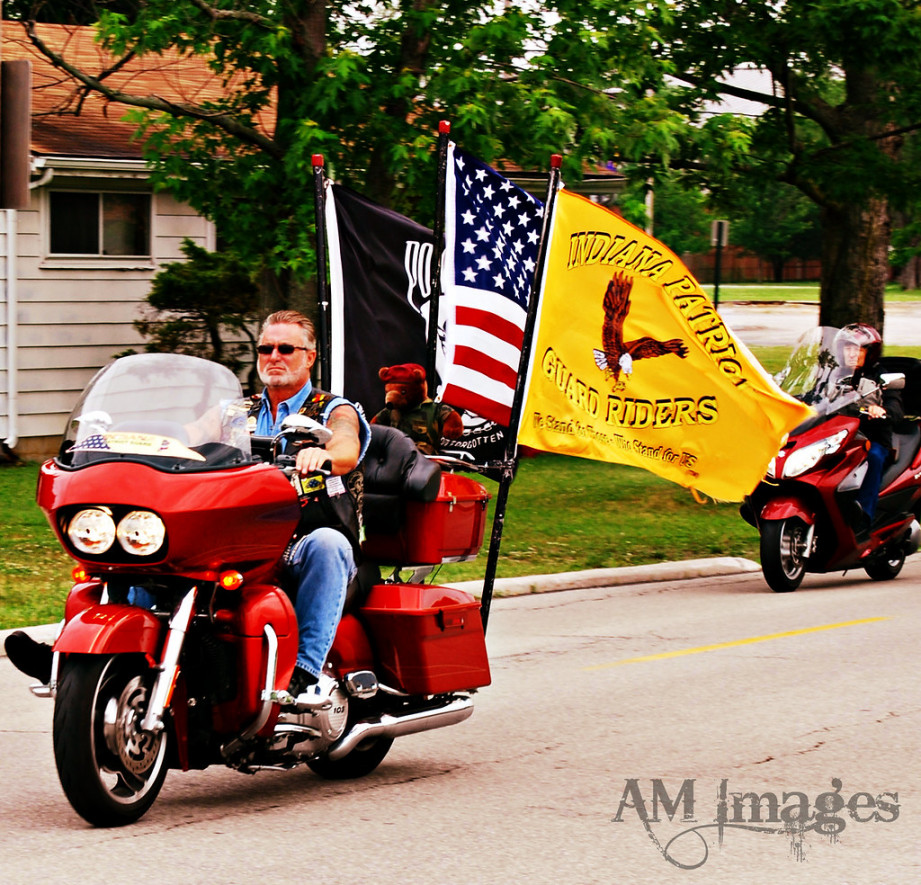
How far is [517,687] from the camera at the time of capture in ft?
29.3

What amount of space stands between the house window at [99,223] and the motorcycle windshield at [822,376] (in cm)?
1074

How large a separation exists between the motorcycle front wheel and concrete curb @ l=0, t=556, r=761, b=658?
597 cm

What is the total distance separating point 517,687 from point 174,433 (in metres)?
3.76

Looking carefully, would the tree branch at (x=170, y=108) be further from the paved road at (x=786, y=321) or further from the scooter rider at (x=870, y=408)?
the paved road at (x=786, y=321)

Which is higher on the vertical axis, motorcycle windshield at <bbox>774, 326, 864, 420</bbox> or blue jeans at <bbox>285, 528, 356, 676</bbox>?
motorcycle windshield at <bbox>774, 326, 864, 420</bbox>

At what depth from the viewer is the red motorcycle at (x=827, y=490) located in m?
12.7

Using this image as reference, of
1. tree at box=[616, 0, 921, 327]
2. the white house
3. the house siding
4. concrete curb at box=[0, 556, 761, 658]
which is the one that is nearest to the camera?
concrete curb at box=[0, 556, 761, 658]

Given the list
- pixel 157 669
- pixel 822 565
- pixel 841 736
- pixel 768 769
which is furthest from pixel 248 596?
pixel 822 565

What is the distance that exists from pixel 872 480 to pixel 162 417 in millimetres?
8610

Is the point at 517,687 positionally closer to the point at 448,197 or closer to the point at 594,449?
the point at 594,449

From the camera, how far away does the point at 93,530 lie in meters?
5.39

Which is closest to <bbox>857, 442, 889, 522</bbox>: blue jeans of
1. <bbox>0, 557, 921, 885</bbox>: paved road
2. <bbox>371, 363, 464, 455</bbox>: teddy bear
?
<bbox>0, 557, 921, 885</bbox>: paved road

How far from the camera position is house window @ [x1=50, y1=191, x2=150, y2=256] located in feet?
68.3

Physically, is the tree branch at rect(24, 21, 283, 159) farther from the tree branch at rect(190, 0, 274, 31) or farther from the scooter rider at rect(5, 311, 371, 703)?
the scooter rider at rect(5, 311, 371, 703)
